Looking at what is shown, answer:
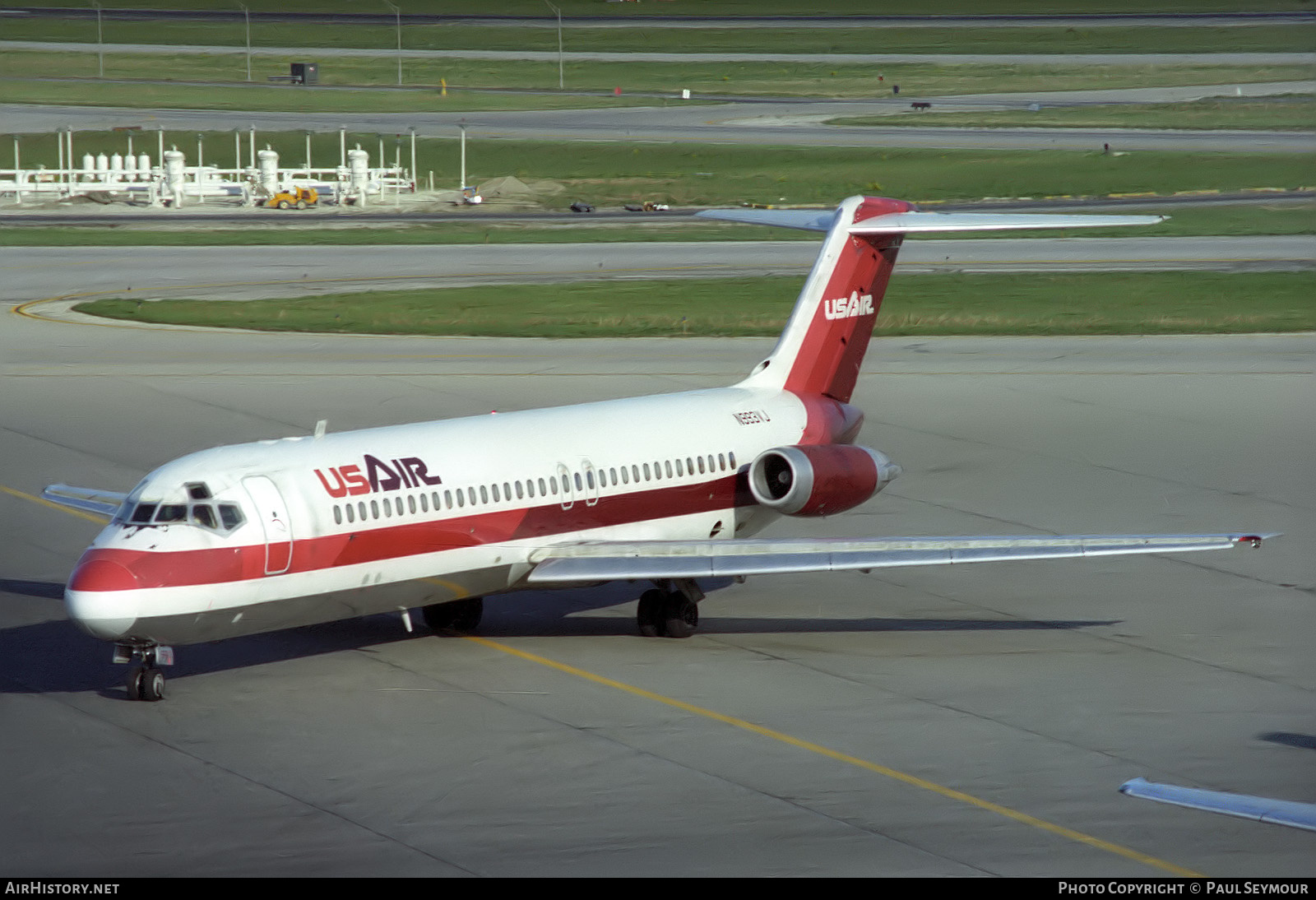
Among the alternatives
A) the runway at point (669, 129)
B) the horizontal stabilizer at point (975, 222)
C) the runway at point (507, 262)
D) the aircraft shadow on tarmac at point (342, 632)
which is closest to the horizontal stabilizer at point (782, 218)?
the horizontal stabilizer at point (975, 222)

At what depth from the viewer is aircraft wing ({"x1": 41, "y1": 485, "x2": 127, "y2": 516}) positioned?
81.3 ft

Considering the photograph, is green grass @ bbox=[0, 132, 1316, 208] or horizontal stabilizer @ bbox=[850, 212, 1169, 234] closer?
horizontal stabilizer @ bbox=[850, 212, 1169, 234]

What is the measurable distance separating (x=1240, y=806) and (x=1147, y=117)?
111460 millimetres

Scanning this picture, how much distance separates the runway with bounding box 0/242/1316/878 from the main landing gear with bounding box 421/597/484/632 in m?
0.27

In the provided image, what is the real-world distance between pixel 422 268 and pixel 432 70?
92.1 meters

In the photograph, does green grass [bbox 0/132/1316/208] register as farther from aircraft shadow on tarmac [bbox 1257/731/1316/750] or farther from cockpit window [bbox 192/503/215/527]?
aircraft shadow on tarmac [bbox 1257/731/1316/750]

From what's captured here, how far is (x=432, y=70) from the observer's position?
149125 mm

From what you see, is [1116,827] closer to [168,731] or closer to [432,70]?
[168,731]

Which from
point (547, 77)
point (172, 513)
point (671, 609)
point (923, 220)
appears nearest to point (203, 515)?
point (172, 513)

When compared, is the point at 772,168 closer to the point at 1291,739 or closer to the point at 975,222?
the point at 975,222

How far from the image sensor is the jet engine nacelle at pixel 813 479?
971 inches

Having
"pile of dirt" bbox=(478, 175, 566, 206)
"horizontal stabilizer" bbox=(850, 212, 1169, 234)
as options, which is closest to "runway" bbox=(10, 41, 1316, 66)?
"pile of dirt" bbox=(478, 175, 566, 206)

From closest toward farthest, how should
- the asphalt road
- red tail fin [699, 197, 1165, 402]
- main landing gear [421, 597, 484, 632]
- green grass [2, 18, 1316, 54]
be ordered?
main landing gear [421, 597, 484, 632]
red tail fin [699, 197, 1165, 402]
the asphalt road
green grass [2, 18, 1316, 54]

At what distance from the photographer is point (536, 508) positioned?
75.3 ft
